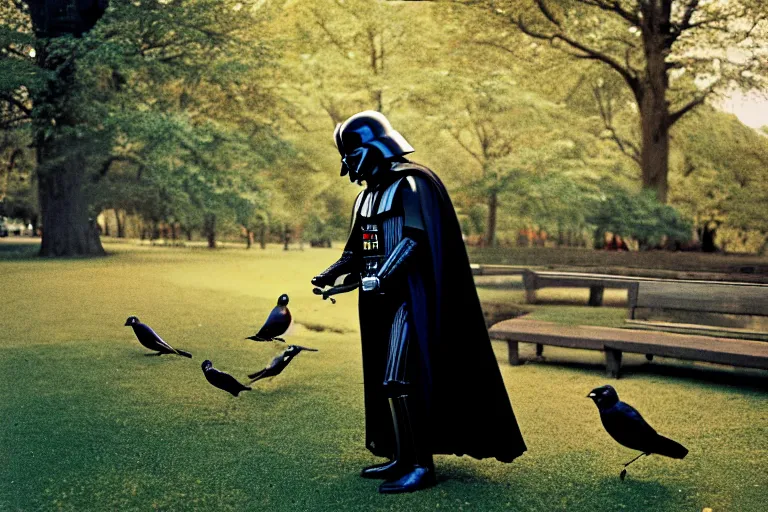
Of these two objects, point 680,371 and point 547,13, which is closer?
point 680,371

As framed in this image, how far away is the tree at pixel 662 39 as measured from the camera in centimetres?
1313

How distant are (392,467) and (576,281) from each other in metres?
6.77

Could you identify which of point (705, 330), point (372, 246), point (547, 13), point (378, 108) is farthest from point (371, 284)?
point (378, 108)

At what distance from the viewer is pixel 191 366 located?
6023mm

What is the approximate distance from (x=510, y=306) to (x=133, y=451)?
7.77 metres

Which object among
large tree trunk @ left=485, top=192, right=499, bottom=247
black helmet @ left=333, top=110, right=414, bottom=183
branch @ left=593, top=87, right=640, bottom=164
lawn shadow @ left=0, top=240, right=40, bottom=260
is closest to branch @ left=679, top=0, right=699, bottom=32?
large tree trunk @ left=485, top=192, right=499, bottom=247

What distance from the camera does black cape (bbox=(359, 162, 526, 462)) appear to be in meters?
3.10

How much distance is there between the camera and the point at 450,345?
3.17 meters

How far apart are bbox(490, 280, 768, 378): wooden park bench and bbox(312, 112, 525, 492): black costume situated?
260 centimetres

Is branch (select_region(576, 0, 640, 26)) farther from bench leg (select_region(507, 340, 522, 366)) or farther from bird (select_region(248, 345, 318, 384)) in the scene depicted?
bird (select_region(248, 345, 318, 384))

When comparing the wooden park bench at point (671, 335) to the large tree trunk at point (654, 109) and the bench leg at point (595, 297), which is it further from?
the large tree trunk at point (654, 109)

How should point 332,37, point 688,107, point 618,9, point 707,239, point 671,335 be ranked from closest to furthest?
point 671,335 < point 618,9 < point 688,107 < point 707,239 < point 332,37

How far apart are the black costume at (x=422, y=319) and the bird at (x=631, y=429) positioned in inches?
17.7

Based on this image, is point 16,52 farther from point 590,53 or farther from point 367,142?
point 590,53
